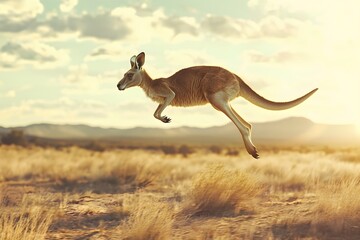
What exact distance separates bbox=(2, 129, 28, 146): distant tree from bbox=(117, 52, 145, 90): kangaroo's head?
4774 cm

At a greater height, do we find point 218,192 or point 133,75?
point 133,75

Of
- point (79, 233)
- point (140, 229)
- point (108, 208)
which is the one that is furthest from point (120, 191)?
point (140, 229)

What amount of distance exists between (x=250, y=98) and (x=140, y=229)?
3061mm

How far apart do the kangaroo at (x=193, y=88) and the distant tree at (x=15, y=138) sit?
47.8 m

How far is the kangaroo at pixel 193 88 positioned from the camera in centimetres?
758

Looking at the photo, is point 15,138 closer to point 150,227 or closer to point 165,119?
point 150,227

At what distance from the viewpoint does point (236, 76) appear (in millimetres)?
8172

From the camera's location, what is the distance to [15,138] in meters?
53.9

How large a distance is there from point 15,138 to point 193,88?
48591 mm

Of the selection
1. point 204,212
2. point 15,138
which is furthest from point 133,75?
point 15,138

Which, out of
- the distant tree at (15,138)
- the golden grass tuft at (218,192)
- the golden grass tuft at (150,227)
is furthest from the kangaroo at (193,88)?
the distant tree at (15,138)

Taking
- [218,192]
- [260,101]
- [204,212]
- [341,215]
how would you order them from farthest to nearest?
1. [204,212]
2. [218,192]
3. [341,215]
4. [260,101]

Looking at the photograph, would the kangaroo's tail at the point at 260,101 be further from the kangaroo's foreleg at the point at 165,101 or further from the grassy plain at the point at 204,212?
the grassy plain at the point at 204,212

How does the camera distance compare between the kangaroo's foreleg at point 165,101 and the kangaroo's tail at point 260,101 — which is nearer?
the kangaroo's foreleg at point 165,101
